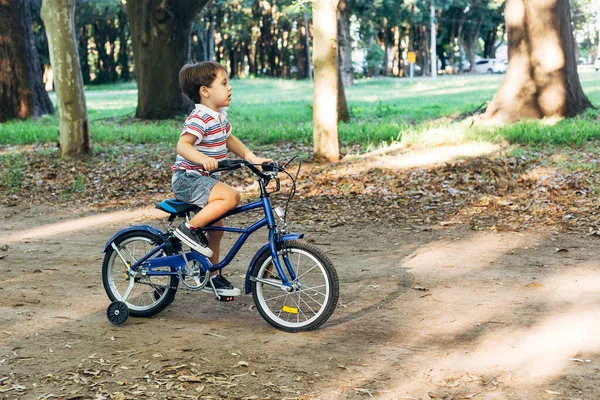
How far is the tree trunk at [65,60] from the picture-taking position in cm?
1330

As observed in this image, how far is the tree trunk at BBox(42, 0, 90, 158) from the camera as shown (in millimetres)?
13297

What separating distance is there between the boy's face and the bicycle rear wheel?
1.06 metres

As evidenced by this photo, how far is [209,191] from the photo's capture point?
5.41m

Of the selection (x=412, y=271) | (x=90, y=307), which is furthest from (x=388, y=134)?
(x=90, y=307)

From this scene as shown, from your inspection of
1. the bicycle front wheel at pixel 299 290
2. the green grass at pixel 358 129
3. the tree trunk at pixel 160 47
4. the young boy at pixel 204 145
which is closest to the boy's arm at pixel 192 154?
the young boy at pixel 204 145

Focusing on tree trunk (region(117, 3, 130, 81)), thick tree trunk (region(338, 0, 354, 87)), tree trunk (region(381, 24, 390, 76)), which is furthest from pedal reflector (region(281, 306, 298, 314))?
tree trunk (region(381, 24, 390, 76))

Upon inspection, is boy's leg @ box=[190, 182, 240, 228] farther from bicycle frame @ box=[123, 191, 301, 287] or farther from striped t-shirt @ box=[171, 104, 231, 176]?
striped t-shirt @ box=[171, 104, 231, 176]

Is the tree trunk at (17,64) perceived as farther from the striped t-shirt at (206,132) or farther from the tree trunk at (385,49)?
the tree trunk at (385,49)

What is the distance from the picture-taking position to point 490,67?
2734 inches

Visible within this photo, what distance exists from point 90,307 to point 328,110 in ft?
22.3

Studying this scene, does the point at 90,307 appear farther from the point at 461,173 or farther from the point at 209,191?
the point at 461,173

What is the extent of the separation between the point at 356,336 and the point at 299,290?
1.58 feet

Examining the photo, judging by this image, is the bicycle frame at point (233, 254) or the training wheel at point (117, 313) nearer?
the bicycle frame at point (233, 254)

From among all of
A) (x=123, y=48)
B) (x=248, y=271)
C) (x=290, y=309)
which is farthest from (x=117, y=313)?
(x=123, y=48)
